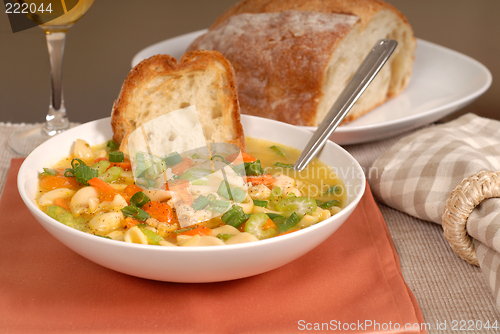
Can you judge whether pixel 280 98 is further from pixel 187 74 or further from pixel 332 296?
pixel 332 296

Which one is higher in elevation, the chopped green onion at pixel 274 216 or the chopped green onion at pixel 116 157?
the chopped green onion at pixel 116 157

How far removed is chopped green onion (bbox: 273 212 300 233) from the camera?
5.69 feet

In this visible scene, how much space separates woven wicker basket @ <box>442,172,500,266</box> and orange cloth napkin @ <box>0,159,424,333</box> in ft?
0.81

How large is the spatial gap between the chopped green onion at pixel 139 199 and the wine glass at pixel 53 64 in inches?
51.2

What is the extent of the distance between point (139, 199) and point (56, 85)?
155cm

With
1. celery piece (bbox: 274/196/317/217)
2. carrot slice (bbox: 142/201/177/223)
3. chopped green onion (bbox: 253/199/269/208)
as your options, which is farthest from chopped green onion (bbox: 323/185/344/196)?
carrot slice (bbox: 142/201/177/223)

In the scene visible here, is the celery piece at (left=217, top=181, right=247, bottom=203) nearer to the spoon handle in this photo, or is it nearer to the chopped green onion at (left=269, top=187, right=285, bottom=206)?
the chopped green onion at (left=269, top=187, right=285, bottom=206)

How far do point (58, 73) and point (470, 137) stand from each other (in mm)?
2414

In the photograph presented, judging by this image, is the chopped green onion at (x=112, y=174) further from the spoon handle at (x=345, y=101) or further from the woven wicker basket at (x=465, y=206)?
the woven wicker basket at (x=465, y=206)

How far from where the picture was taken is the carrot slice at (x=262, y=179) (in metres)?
2.05

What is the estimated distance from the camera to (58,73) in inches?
120

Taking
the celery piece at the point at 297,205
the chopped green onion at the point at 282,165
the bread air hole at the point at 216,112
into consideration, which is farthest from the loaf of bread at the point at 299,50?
the celery piece at the point at 297,205

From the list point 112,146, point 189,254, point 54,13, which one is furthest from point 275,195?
point 54,13

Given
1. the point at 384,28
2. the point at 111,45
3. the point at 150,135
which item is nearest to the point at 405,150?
the point at 150,135
